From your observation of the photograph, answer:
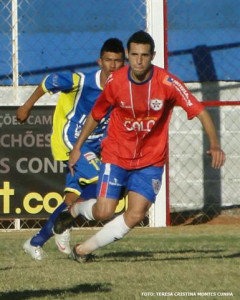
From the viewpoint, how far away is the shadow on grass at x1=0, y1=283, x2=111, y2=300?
704 cm

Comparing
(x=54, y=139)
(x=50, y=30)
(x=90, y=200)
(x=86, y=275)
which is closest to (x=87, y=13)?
(x=50, y=30)

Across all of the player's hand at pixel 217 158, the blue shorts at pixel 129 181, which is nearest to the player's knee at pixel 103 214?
the blue shorts at pixel 129 181

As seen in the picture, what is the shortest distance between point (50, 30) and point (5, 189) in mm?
2646

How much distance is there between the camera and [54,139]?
10.1 metres

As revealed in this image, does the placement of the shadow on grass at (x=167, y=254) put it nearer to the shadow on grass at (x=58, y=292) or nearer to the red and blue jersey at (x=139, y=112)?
the red and blue jersey at (x=139, y=112)

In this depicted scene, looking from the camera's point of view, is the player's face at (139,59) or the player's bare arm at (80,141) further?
the player's bare arm at (80,141)

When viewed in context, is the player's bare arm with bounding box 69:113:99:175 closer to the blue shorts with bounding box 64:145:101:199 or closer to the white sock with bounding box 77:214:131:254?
the white sock with bounding box 77:214:131:254

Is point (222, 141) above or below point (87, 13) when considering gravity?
below

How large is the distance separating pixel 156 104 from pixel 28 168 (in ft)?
18.9

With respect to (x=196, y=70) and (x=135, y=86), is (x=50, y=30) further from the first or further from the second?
(x=135, y=86)

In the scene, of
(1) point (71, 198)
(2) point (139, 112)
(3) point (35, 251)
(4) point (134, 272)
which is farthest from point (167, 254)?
(2) point (139, 112)

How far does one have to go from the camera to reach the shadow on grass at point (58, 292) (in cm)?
704

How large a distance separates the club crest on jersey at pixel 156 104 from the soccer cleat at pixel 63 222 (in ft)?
5.53

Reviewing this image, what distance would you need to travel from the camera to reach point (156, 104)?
839 cm
